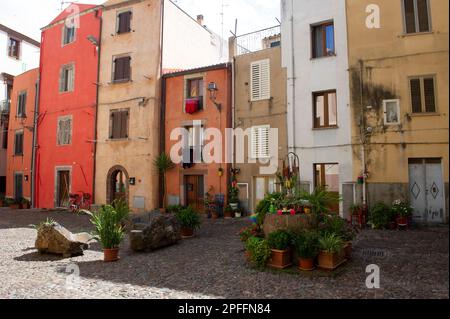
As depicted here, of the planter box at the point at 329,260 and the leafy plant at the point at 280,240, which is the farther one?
the leafy plant at the point at 280,240

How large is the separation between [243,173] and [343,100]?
545 centimetres

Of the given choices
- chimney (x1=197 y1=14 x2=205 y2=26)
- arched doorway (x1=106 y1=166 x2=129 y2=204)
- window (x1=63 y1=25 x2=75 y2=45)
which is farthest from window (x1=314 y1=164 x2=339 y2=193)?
window (x1=63 y1=25 x2=75 y2=45)

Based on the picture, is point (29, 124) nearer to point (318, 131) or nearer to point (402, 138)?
point (318, 131)

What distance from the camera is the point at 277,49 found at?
611 inches

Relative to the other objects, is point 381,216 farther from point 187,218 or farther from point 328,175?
point 187,218

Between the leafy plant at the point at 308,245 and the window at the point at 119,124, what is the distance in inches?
562

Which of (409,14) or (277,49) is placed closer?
(409,14)

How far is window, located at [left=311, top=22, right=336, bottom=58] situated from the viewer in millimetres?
14320

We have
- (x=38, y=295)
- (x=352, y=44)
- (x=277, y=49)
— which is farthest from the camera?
(x=277, y=49)

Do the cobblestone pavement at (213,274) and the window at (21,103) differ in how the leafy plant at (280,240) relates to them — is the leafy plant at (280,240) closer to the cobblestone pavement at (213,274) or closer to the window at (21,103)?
the cobblestone pavement at (213,274)

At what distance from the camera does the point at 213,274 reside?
675 centimetres

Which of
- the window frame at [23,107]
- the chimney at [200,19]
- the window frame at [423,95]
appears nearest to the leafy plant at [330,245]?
the window frame at [423,95]

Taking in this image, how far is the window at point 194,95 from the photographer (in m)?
17.1
